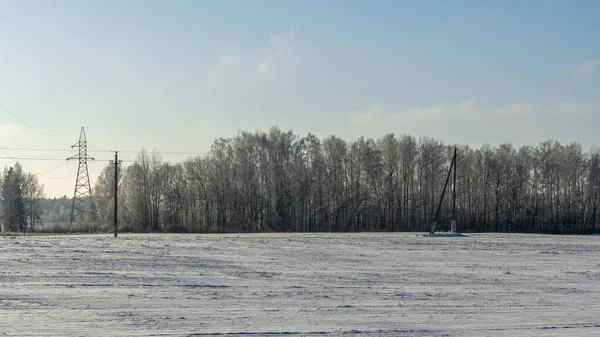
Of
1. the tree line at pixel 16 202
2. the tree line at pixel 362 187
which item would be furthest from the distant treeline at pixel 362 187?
the tree line at pixel 16 202

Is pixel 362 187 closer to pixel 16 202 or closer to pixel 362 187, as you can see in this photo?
pixel 362 187

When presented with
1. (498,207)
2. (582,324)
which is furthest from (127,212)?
(582,324)

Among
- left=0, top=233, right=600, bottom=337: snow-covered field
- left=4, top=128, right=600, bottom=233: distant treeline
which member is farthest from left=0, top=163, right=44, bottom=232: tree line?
left=0, top=233, right=600, bottom=337: snow-covered field

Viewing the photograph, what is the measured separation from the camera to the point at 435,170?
81062 millimetres

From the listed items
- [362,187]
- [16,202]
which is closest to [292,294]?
[362,187]

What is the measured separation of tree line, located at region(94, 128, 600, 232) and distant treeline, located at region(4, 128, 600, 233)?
13 cm

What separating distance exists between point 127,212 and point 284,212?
2084 centimetres

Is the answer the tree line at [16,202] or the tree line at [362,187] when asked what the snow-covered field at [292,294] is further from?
the tree line at [16,202]

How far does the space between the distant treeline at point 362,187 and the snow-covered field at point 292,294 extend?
50.8 metres

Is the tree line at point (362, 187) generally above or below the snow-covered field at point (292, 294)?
above

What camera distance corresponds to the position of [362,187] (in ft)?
262

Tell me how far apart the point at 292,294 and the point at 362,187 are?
64795 millimetres

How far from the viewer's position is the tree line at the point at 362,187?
78.3m

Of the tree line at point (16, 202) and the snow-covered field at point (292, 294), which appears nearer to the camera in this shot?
the snow-covered field at point (292, 294)
